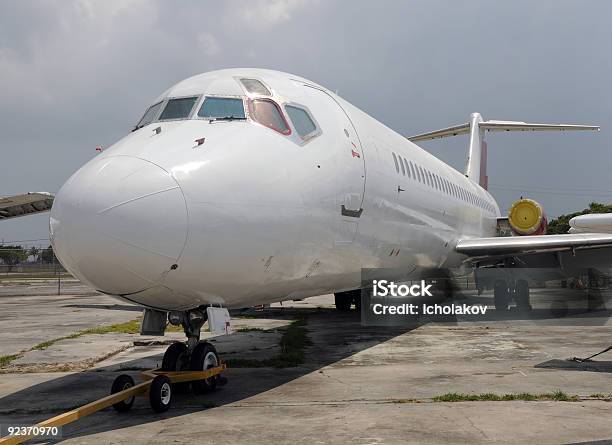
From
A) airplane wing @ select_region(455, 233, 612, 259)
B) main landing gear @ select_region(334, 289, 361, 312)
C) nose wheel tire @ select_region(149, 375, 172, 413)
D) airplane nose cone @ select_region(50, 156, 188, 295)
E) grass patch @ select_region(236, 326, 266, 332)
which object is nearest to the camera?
airplane nose cone @ select_region(50, 156, 188, 295)

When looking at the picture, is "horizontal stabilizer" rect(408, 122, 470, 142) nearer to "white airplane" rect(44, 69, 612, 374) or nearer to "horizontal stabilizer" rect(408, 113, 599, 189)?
"horizontal stabilizer" rect(408, 113, 599, 189)

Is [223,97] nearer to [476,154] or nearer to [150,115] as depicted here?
[150,115]

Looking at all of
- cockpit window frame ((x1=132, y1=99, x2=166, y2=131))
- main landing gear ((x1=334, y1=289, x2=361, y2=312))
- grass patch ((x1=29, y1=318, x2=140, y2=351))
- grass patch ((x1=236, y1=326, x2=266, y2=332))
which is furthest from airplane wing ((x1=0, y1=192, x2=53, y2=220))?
cockpit window frame ((x1=132, y1=99, x2=166, y2=131))

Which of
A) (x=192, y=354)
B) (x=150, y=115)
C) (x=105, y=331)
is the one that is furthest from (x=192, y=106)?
(x=105, y=331)

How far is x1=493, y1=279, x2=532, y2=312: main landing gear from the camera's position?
17953mm

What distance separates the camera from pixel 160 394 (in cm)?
616

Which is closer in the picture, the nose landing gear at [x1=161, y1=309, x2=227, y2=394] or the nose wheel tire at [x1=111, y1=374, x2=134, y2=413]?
the nose wheel tire at [x1=111, y1=374, x2=134, y2=413]

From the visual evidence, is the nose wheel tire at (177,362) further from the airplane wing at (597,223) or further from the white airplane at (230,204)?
the airplane wing at (597,223)

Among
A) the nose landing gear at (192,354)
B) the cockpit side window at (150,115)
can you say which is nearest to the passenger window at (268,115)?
the cockpit side window at (150,115)

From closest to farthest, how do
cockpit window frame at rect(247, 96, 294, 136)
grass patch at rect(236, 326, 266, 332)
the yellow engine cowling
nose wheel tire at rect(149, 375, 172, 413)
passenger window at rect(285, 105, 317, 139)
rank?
nose wheel tire at rect(149, 375, 172, 413), cockpit window frame at rect(247, 96, 294, 136), passenger window at rect(285, 105, 317, 139), grass patch at rect(236, 326, 266, 332), the yellow engine cowling

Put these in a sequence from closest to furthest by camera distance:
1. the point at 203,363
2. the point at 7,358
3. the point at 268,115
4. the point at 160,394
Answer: the point at 160,394 < the point at 203,363 < the point at 268,115 < the point at 7,358

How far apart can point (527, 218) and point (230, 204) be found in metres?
15.5

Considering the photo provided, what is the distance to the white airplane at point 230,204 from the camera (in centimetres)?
538

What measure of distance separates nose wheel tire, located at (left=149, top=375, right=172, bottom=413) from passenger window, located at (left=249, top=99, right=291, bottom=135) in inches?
115
